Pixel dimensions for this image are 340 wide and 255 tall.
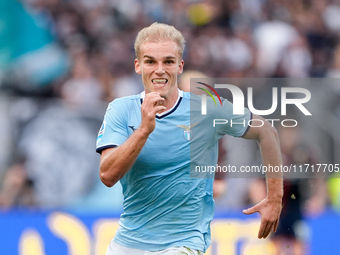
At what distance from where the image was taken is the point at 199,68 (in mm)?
8836

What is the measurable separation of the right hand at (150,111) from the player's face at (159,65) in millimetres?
246

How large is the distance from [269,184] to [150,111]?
→ 113 cm

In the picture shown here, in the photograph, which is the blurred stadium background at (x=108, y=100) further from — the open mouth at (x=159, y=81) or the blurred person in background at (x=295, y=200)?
the open mouth at (x=159, y=81)

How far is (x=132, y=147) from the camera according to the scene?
3.24 m

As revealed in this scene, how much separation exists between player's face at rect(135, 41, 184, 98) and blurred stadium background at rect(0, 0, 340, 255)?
9.35ft

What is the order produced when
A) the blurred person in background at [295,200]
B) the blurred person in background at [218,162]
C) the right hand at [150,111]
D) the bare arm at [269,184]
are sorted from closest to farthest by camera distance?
1. the right hand at [150,111]
2. the bare arm at [269,184]
3. the blurred person in background at [218,162]
4. the blurred person in background at [295,200]

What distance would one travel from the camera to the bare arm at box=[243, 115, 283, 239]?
372 cm

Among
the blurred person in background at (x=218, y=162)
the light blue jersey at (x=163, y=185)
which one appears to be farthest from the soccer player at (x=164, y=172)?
the blurred person in background at (x=218, y=162)

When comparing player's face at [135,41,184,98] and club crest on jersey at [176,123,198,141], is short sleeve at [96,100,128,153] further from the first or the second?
club crest on jersey at [176,123,198,141]

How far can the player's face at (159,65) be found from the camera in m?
3.53

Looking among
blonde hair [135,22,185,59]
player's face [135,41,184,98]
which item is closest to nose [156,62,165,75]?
player's face [135,41,184,98]

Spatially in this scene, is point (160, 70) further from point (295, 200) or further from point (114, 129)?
point (295, 200)

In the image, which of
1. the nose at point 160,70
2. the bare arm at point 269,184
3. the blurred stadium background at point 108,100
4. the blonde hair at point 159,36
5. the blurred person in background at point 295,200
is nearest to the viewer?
the nose at point 160,70

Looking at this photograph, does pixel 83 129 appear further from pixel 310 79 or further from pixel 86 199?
pixel 310 79
